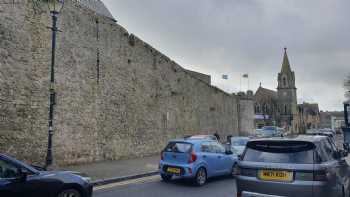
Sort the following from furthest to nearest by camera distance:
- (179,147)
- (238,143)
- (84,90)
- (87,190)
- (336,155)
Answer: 1. (238,143)
2. (84,90)
3. (179,147)
4. (87,190)
5. (336,155)

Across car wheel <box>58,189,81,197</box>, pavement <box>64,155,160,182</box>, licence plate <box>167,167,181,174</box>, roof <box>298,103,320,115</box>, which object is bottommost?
pavement <box>64,155,160,182</box>

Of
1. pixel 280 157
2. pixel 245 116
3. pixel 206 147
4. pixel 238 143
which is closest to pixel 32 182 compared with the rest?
pixel 280 157

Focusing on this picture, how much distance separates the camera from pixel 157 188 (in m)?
9.57

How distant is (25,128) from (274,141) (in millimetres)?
9720

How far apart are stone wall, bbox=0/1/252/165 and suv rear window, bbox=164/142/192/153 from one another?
5.39 metres

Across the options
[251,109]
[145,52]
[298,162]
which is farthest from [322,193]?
[251,109]

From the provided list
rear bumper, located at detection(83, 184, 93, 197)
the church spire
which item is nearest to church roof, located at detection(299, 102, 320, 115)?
the church spire

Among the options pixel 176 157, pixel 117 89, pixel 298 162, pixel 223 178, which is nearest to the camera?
pixel 298 162

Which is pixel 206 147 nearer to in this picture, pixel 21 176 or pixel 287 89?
pixel 21 176

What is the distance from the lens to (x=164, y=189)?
944 cm

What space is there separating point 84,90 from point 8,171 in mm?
9561

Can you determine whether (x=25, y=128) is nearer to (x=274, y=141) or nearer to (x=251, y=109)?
(x=274, y=141)

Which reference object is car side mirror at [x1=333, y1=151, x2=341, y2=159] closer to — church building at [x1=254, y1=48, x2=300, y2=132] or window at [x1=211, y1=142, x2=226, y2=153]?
window at [x1=211, y1=142, x2=226, y2=153]

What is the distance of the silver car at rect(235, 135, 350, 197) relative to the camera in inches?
214
